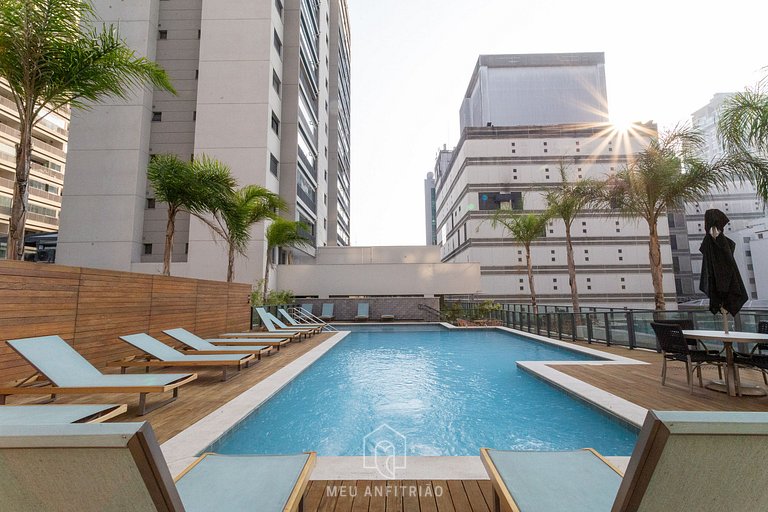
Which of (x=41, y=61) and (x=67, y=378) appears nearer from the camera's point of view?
(x=67, y=378)

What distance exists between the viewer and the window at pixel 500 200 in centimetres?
3294

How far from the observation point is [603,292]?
3084 cm

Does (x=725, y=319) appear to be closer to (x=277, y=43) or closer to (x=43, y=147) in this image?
(x=277, y=43)

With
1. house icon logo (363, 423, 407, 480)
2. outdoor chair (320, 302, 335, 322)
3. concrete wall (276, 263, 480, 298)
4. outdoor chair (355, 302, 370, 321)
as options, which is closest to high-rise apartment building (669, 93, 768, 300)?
concrete wall (276, 263, 480, 298)

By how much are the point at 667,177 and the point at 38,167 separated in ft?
168

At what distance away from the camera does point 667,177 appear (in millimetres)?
10742

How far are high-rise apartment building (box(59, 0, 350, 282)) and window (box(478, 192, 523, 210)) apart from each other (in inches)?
737

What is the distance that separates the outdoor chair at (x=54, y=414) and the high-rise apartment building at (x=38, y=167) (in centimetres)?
3955

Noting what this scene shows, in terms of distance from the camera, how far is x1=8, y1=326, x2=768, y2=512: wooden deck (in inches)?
94.0

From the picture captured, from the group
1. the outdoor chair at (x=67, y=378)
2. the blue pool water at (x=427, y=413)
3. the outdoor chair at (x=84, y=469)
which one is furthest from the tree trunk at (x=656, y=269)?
the outdoor chair at (x=84, y=469)

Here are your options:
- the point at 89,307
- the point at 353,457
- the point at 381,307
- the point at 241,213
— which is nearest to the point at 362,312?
the point at 381,307

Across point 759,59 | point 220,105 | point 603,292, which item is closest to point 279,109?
point 220,105

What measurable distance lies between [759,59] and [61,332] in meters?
13.4

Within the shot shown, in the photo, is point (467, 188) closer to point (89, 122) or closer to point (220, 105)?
point (220, 105)
